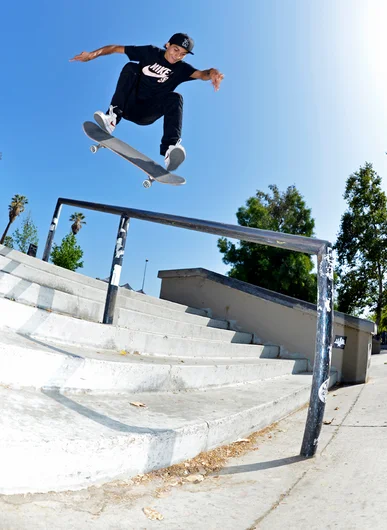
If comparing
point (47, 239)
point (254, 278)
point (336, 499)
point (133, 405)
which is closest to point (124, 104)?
point (47, 239)

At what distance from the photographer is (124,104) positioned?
4.50 m

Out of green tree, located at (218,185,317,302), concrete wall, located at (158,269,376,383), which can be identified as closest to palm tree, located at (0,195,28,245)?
green tree, located at (218,185,317,302)

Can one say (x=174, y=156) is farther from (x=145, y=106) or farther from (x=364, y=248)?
(x=364, y=248)

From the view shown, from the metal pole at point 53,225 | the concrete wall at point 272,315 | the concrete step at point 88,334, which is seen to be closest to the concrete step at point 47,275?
the metal pole at point 53,225

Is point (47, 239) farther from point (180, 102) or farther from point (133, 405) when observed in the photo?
point (133, 405)

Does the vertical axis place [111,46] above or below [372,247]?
below

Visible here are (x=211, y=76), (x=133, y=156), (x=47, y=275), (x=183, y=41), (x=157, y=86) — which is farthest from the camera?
(x=133, y=156)

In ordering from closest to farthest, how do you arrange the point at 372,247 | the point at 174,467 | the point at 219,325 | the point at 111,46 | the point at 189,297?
the point at 174,467
the point at 111,46
the point at 219,325
the point at 189,297
the point at 372,247

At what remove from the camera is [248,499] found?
134 cm

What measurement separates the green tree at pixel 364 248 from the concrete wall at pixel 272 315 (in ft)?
50.3

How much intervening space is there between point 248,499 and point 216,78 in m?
4.33

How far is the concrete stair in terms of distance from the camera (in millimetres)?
1166

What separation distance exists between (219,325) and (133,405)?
149 inches

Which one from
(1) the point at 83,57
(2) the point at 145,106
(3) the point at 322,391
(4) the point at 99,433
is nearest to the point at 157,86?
(2) the point at 145,106
